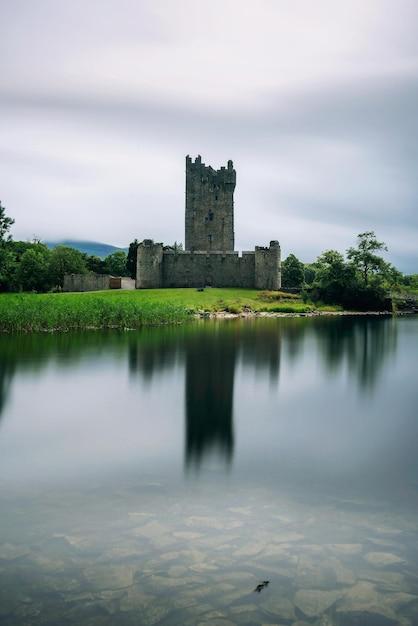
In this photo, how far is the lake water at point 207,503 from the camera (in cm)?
509

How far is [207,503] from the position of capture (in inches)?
286

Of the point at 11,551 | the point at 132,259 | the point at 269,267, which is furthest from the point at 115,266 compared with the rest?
the point at 11,551

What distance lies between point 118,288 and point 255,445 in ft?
191

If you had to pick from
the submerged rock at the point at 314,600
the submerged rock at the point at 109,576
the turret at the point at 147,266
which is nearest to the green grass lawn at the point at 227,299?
the turret at the point at 147,266

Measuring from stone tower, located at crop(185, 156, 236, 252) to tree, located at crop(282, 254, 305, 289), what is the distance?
44.4 feet

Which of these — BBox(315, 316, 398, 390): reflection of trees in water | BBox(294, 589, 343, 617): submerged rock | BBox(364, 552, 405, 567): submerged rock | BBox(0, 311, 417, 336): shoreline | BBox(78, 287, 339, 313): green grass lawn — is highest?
BBox(78, 287, 339, 313): green grass lawn

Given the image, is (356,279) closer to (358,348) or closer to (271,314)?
(271,314)

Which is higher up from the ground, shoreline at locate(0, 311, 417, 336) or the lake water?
shoreline at locate(0, 311, 417, 336)

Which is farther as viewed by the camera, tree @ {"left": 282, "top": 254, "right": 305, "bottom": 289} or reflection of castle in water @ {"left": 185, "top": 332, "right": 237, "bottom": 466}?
tree @ {"left": 282, "top": 254, "right": 305, "bottom": 289}

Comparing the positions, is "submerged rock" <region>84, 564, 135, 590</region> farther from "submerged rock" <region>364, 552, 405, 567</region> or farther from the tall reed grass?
the tall reed grass

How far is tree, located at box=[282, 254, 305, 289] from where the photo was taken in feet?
274

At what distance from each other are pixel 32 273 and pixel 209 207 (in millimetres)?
23184

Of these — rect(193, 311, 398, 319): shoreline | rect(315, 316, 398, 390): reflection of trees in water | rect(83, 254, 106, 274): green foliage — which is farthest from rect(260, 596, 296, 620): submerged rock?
rect(83, 254, 106, 274): green foliage

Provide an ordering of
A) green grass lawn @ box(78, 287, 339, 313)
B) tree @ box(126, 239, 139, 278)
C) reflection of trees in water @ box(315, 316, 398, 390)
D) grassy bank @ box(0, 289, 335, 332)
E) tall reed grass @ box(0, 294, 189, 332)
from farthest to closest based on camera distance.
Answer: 1. tree @ box(126, 239, 139, 278)
2. green grass lawn @ box(78, 287, 339, 313)
3. grassy bank @ box(0, 289, 335, 332)
4. tall reed grass @ box(0, 294, 189, 332)
5. reflection of trees in water @ box(315, 316, 398, 390)
